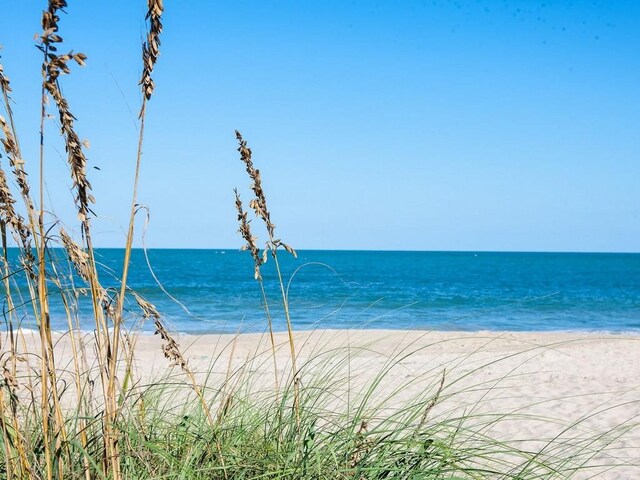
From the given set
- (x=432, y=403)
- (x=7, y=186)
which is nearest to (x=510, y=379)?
(x=432, y=403)

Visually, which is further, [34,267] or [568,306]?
[568,306]

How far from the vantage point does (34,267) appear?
1931 mm

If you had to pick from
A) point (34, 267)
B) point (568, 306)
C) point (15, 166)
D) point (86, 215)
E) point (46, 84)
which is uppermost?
point (46, 84)

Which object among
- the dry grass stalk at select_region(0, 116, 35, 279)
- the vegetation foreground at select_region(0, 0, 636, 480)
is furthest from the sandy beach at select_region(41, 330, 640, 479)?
the dry grass stalk at select_region(0, 116, 35, 279)

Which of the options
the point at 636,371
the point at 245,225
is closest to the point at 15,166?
the point at 245,225

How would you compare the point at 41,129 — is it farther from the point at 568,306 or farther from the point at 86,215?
the point at 568,306

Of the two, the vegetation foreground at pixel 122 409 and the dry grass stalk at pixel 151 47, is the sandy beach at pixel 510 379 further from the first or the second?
the dry grass stalk at pixel 151 47

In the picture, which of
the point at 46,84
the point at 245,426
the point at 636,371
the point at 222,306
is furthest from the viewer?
the point at 222,306

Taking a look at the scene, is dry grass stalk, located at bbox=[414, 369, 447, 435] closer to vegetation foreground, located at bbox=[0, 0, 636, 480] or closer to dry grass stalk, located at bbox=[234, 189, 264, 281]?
vegetation foreground, located at bbox=[0, 0, 636, 480]

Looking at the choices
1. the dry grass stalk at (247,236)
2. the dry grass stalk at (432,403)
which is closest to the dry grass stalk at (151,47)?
the dry grass stalk at (247,236)

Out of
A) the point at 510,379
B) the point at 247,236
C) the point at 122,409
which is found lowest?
the point at 510,379

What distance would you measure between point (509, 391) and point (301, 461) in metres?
7.75

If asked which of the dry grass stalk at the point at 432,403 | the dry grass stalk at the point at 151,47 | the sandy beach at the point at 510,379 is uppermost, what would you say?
the dry grass stalk at the point at 151,47

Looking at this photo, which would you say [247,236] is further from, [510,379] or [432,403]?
[510,379]
